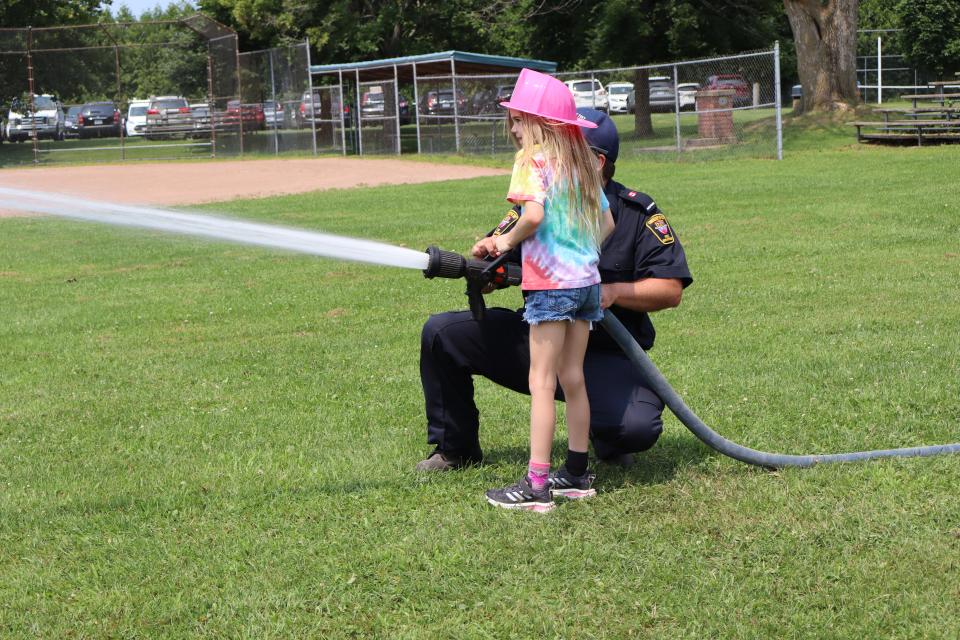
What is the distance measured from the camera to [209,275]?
1113 cm

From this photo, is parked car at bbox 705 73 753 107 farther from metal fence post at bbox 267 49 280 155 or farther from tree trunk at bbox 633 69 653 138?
metal fence post at bbox 267 49 280 155

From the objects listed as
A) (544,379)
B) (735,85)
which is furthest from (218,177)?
(544,379)

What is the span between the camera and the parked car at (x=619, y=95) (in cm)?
5569

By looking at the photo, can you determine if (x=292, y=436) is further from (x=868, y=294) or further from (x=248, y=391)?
(x=868, y=294)

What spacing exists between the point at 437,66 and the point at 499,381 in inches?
1238

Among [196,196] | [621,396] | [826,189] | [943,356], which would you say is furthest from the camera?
[196,196]

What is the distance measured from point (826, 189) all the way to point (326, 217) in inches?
289

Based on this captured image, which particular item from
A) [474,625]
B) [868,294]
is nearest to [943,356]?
[868,294]

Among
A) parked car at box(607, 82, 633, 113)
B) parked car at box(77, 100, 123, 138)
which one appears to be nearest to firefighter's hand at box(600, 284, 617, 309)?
parked car at box(77, 100, 123, 138)

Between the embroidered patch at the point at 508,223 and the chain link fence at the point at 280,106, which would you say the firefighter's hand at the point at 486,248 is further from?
the chain link fence at the point at 280,106

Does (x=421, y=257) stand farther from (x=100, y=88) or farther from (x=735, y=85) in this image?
(x=100, y=88)

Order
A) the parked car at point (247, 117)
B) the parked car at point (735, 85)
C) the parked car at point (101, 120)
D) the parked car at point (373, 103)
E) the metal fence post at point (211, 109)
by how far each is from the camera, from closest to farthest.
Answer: the parked car at point (735, 85), the parked car at point (373, 103), the metal fence post at point (211, 109), the parked car at point (247, 117), the parked car at point (101, 120)

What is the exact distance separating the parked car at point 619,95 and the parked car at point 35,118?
27.0m

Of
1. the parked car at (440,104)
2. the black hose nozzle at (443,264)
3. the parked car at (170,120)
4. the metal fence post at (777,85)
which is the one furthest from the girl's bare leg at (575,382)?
the parked car at (170,120)
